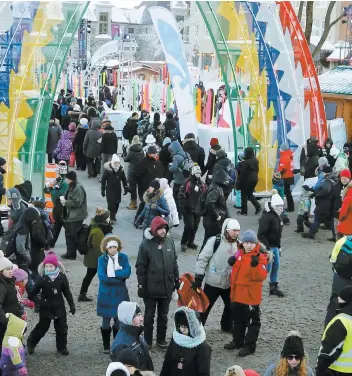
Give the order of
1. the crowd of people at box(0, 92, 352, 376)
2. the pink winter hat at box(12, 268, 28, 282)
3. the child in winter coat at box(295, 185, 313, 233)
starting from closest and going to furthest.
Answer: the crowd of people at box(0, 92, 352, 376) → the pink winter hat at box(12, 268, 28, 282) → the child in winter coat at box(295, 185, 313, 233)

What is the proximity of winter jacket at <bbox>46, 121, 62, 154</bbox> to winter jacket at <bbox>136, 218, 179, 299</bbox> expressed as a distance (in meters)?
11.7

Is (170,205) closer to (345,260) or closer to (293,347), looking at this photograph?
(345,260)

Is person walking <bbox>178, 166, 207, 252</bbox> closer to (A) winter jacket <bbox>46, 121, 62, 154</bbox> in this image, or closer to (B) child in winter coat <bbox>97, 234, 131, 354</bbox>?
(B) child in winter coat <bbox>97, 234, 131, 354</bbox>

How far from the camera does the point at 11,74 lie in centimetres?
1486

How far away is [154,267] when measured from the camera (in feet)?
27.9

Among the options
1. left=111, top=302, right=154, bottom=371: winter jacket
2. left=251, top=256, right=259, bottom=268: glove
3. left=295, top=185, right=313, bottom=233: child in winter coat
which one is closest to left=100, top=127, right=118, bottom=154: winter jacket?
left=295, top=185, right=313, bottom=233: child in winter coat

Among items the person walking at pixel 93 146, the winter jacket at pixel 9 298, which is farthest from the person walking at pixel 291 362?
the person walking at pixel 93 146

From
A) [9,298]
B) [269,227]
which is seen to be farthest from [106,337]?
[269,227]

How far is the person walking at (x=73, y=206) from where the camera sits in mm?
12258

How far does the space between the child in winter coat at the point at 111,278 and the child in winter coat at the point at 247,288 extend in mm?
1091

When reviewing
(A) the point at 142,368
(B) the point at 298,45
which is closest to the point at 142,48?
(B) the point at 298,45

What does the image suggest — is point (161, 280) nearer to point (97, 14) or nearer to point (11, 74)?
point (11, 74)

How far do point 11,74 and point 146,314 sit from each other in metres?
7.45

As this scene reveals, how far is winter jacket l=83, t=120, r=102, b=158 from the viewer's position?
18984mm
